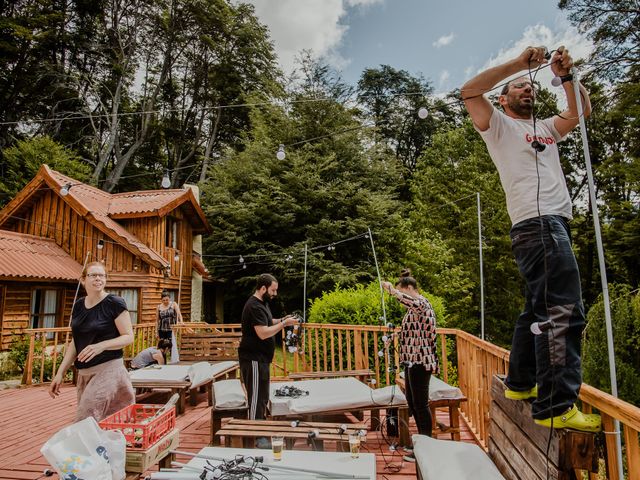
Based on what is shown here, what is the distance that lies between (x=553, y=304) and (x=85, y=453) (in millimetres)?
2203

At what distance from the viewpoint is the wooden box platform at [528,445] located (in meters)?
1.56

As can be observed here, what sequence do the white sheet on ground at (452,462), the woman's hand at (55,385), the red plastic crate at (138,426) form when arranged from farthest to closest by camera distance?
1. the woman's hand at (55,385)
2. the red plastic crate at (138,426)
3. the white sheet on ground at (452,462)

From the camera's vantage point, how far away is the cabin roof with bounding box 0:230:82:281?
385 inches

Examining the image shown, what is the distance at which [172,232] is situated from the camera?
14352 millimetres

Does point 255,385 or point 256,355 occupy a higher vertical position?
point 256,355

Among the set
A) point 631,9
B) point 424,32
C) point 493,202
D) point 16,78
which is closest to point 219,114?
point 16,78

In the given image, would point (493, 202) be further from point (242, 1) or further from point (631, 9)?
point (242, 1)

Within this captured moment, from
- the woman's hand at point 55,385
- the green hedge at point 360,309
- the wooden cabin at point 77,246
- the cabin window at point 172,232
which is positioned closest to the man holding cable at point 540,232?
the woman's hand at point 55,385

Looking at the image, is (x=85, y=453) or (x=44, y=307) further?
(x=44, y=307)

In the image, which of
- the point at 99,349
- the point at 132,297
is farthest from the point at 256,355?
the point at 132,297

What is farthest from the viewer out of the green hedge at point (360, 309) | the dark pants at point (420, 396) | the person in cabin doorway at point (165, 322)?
the person in cabin doorway at point (165, 322)

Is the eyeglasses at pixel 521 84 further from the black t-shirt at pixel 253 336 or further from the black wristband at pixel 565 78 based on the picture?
the black t-shirt at pixel 253 336

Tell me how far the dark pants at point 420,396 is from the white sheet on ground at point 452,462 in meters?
0.92

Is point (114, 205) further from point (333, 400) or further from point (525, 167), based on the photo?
point (525, 167)
